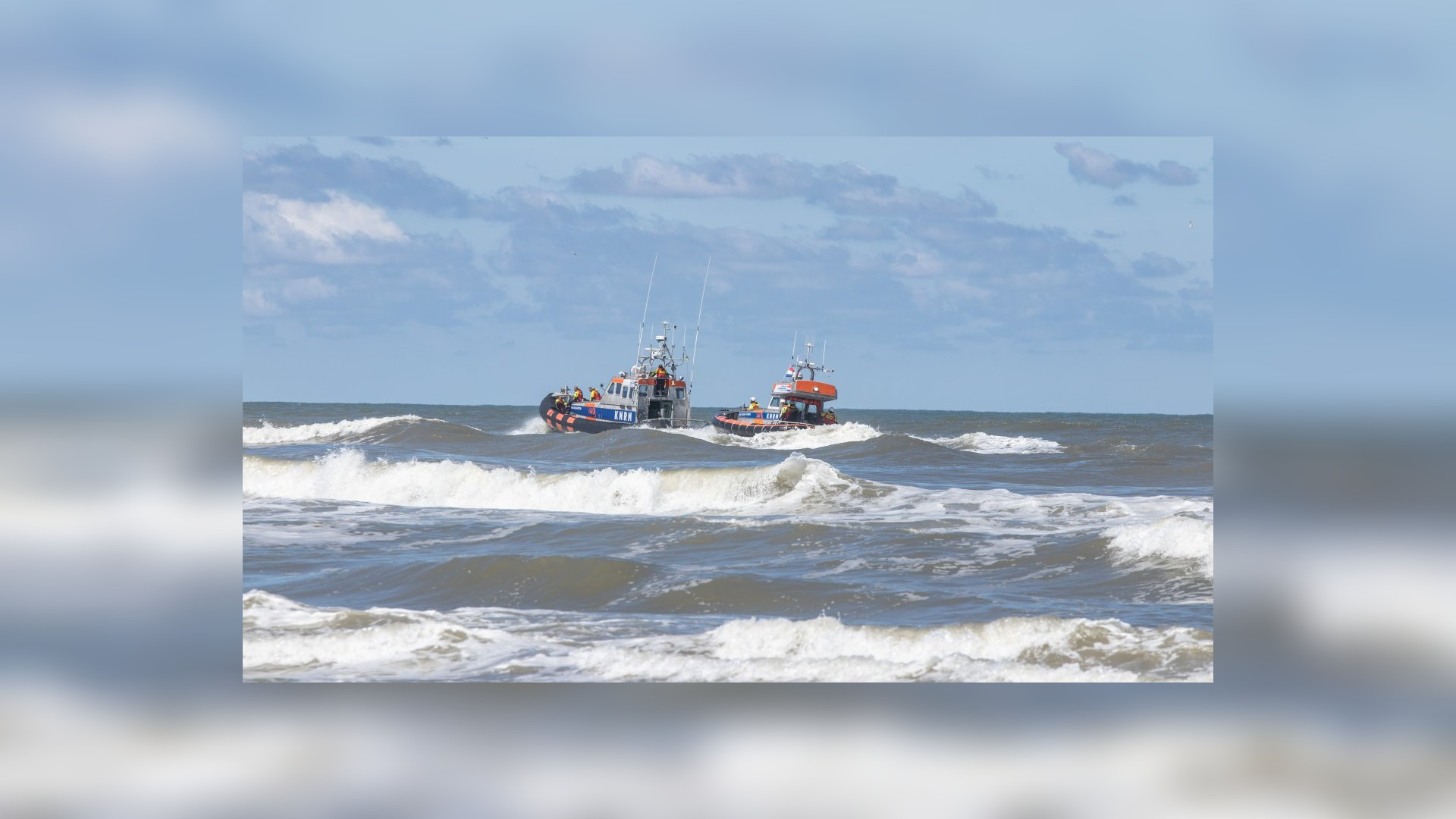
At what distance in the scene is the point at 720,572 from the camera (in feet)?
28.9

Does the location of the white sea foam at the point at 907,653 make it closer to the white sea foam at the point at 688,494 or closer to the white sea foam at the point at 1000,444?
the white sea foam at the point at 688,494

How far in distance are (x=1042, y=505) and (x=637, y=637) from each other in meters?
7.51

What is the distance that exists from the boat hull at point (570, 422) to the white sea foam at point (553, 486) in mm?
12227

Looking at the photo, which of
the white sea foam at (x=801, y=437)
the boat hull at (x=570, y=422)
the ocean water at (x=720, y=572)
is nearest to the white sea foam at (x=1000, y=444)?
the white sea foam at (x=801, y=437)

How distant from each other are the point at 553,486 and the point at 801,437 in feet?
48.9

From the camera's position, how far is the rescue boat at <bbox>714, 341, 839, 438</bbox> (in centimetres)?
3050

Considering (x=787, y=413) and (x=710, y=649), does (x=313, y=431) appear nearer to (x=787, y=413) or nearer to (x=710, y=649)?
(x=787, y=413)

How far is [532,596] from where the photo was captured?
7848 millimetres

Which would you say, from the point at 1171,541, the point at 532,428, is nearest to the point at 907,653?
the point at 1171,541

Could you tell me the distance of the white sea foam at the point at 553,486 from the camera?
1410 cm
